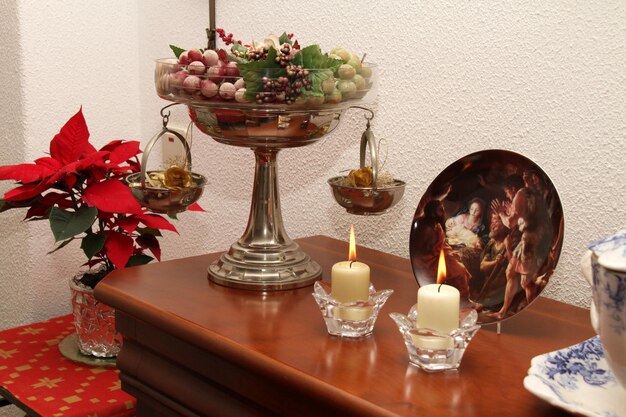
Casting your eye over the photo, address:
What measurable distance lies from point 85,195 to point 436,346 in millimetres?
669

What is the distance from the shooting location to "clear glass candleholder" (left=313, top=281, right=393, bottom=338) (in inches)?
30.6

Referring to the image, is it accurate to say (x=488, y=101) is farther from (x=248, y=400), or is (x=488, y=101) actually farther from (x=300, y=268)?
(x=248, y=400)

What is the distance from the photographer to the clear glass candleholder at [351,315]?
2.55ft

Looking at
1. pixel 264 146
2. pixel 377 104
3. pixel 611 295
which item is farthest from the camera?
pixel 377 104

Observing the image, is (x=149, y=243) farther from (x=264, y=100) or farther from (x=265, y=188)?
(x=264, y=100)

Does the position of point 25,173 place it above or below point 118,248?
above

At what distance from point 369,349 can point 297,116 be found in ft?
0.91

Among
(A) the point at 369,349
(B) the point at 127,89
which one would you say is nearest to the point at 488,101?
(A) the point at 369,349

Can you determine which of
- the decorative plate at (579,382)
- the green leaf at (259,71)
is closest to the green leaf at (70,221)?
the green leaf at (259,71)

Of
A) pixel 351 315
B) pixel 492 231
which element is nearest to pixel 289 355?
pixel 351 315

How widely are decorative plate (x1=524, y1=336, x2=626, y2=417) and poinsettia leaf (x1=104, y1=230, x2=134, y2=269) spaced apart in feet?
2.30

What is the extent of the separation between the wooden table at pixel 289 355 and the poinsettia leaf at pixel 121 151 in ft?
0.79

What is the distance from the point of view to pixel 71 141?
1227mm

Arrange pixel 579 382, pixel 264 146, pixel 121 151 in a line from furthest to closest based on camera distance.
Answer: pixel 121 151, pixel 264 146, pixel 579 382
